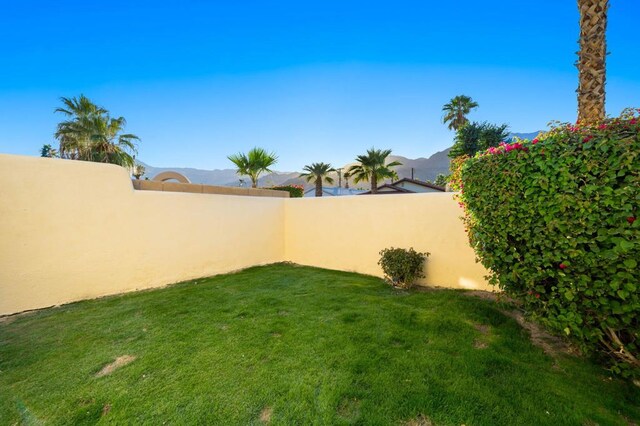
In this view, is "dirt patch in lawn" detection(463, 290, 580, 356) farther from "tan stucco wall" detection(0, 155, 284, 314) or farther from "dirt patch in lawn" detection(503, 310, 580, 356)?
"tan stucco wall" detection(0, 155, 284, 314)

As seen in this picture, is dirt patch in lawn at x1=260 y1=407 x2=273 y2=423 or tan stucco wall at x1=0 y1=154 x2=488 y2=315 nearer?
dirt patch in lawn at x1=260 y1=407 x2=273 y2=423

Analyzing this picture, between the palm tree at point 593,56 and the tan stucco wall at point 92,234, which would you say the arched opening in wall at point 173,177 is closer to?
the tan stucco wall at point 92,234

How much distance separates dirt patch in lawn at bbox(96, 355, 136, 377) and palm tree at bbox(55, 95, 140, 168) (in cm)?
1809

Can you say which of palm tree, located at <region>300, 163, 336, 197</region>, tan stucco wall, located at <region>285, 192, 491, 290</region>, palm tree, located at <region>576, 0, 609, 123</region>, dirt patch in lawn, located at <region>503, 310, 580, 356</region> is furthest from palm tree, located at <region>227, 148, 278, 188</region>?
palm tree, located at <region>300, 163, 336, 197</region>

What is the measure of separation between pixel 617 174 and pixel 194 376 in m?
3.76

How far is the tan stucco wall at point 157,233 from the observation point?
4.42 m

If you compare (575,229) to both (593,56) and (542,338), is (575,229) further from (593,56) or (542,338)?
(593,56)

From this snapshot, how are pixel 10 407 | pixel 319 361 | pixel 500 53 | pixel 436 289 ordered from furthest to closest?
pixel 500 53, pixel 436 289, pixel 319 361, pixel 10 407

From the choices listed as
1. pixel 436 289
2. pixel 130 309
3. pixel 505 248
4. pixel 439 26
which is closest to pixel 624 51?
pixel 439 26

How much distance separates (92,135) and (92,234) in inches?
745

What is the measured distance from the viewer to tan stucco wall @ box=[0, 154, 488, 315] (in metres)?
4.42

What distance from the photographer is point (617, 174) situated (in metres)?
1.83

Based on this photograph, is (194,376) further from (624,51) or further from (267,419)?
(624,51)

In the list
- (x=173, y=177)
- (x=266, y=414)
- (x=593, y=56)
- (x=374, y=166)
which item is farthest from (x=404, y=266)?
(x=374, y=166)
